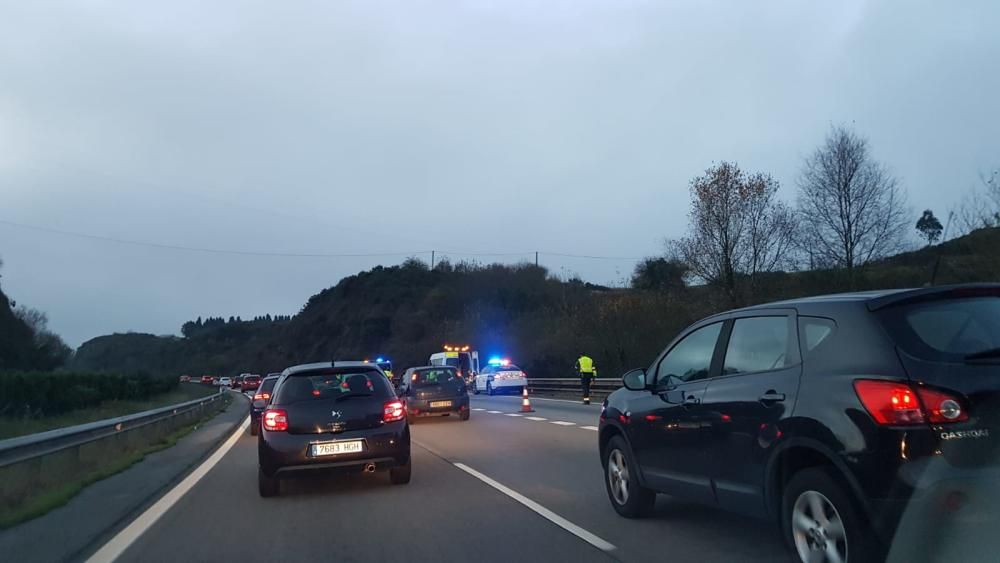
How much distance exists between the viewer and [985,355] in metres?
4.97

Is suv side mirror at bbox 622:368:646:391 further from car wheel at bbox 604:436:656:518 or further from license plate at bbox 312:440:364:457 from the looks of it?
license plate at bbox 312:440:364:457

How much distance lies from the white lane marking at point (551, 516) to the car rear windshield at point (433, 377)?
40.4ft

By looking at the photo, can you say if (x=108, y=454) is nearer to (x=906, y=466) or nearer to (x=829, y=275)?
(x=906, y=466)

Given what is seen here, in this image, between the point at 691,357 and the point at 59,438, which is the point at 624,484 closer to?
the point at 691,357

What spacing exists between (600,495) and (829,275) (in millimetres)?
25032

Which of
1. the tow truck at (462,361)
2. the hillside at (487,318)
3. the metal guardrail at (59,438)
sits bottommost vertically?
the metal guardrail at (59,438)

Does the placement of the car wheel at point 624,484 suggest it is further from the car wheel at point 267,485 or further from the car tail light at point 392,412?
the car wheel at point 267,485

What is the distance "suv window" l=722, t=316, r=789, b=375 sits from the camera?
6.04 m

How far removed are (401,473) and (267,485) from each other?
1.68 meters

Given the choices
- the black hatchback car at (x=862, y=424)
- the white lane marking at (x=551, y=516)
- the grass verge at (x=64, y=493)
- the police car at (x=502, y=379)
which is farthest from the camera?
the police car at (x=502, y=379)

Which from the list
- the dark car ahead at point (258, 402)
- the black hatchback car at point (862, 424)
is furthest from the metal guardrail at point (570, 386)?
the black hatchback car at point (862, 424)

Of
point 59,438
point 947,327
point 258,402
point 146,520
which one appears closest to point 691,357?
point 947,327

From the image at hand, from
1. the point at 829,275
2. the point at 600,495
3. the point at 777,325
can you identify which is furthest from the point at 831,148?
the point at 777,325

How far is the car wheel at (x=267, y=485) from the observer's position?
34.1ft
